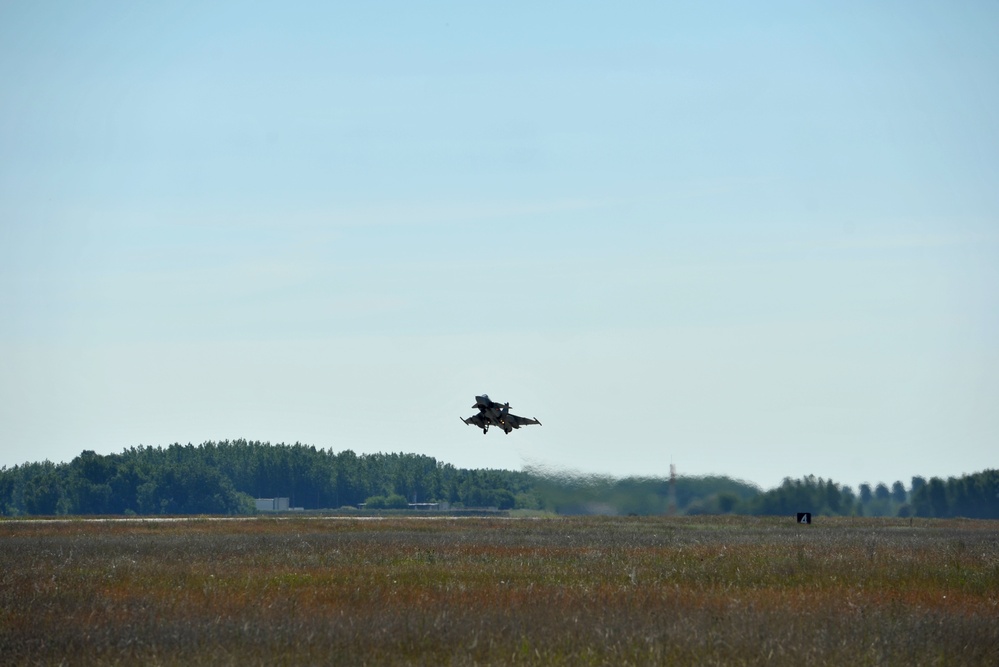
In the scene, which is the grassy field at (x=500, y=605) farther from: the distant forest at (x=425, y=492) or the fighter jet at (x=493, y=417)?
the distant forest at (x=425, y=492)

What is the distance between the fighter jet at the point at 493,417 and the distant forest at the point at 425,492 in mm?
28567

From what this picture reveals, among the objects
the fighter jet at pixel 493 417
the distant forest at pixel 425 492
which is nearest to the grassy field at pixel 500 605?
the fighter jet at pixel 493 417

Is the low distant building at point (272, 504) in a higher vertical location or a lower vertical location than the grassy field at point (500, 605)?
higher

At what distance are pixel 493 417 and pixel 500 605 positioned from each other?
17810 millimetres

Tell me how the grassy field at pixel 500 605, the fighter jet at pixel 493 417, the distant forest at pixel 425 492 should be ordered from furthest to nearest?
1. the distant forest at pixel 425 492
2. the fighter jet at pixel 493 417
3. the grassy field at pixel 500 605

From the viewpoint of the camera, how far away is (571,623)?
2125cm

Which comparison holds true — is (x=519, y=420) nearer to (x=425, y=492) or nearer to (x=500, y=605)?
(x=500, y=605)

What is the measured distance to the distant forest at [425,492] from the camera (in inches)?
2835

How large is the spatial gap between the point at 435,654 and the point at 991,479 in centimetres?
11250

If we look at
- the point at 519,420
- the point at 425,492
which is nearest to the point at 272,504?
the point at 425,492

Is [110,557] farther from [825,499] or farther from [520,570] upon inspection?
[825,499]

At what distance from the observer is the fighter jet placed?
4075 centimetres

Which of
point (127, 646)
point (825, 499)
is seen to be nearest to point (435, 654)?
point (127, 646)

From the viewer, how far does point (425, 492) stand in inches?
7170
